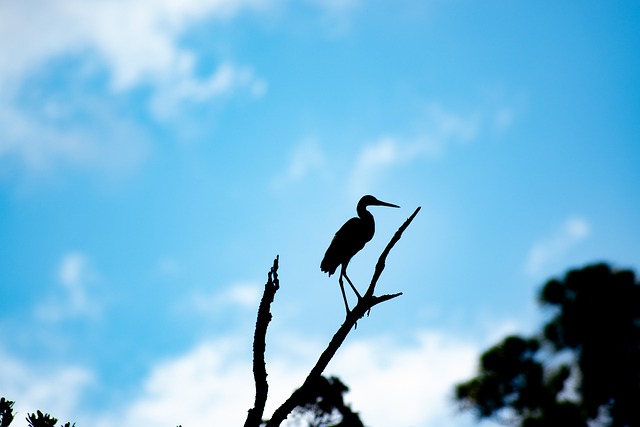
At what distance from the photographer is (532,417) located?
57.1 feet

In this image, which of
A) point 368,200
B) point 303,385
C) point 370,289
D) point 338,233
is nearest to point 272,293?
point 303,385

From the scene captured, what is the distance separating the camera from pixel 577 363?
1844cm

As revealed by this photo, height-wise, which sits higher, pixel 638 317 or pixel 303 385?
pixel 638 317

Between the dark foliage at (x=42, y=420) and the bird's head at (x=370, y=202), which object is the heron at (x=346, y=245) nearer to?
the bird's head at (x=370, y=202)

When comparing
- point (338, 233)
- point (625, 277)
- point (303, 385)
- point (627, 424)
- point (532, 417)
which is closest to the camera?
point (303, 385)

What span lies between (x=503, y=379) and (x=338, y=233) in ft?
49.3

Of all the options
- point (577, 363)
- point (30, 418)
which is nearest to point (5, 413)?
point (30, 418)

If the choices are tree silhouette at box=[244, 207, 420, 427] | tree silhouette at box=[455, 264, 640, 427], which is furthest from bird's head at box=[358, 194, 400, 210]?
tree silhouette at box=[455, 264, 640, 427]

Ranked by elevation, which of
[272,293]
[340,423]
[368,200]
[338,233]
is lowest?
[272,293]

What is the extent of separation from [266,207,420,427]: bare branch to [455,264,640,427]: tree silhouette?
15617 mm

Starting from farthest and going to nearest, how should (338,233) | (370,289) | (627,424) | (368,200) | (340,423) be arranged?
(627,424) < (340,423) < (368,200) < (338,233) < (370,289)

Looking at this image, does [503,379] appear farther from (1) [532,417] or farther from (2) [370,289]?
(2) [370,289]

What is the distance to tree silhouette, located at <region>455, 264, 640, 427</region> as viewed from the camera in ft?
55.8

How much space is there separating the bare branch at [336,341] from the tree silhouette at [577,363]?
51.2ft
